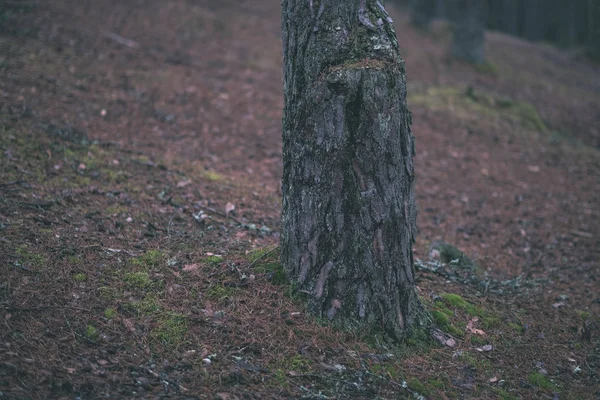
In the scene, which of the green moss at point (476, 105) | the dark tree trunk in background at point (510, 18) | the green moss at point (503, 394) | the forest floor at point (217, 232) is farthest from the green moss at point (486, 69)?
the dark tree trunk in background at point (510, 18)

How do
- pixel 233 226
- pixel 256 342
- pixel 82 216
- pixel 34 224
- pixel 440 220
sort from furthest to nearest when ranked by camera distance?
pixel 440 220, pixel 233 226, pixel 82 216, pixel 34 224, pixel 256 342

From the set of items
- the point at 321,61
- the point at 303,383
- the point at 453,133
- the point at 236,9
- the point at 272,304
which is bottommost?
the point at 303,383

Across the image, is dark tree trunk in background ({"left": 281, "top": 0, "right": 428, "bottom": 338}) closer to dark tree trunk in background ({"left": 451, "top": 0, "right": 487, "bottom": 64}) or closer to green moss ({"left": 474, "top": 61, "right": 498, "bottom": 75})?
dark tree trunk in background ({"left": 451, "top": 0, "right": 487, "bottom": 64})

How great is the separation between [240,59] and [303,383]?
9.18 metres

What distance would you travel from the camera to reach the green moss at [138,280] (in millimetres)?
3811

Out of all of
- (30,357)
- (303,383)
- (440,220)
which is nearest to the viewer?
(30,357)

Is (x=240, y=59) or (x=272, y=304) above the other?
(x=240, y=59)

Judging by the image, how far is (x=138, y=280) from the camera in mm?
3848

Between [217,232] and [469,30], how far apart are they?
457 inches

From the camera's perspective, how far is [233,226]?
5.26 metres

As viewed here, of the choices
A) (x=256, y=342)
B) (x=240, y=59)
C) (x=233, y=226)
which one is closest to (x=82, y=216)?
(x=233, y=226)

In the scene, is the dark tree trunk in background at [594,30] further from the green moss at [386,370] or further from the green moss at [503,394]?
the green moss at [386,370]

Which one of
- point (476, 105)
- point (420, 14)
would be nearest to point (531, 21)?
point (420, 14)

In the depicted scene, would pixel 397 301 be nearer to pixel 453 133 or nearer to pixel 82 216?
pixel 82 216
